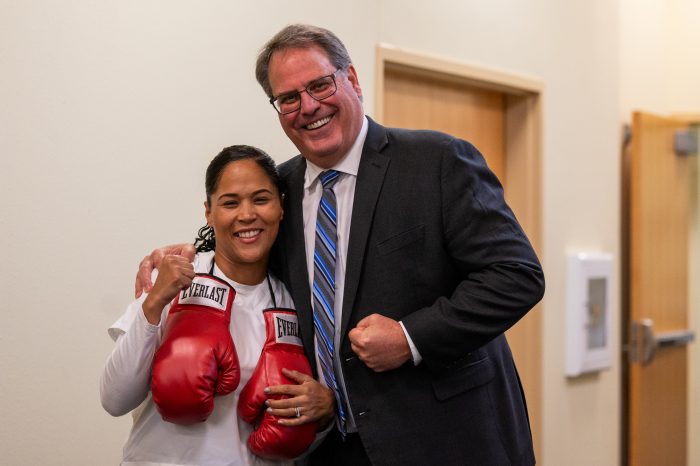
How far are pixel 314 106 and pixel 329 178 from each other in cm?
18

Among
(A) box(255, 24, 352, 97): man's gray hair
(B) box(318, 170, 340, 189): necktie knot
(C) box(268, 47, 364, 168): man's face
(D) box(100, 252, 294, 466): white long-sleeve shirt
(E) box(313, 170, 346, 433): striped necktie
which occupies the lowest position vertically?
(D) box(100, 252, 294, 466): white long-sleeve shirt

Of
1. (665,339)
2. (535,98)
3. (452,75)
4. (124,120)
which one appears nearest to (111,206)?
(124,120)

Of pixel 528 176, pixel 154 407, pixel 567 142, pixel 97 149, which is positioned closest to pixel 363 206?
pixel 154 407

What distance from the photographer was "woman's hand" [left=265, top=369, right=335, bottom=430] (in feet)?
5.30

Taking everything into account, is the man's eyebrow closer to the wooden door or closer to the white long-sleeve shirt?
the white long-sleeve shirt

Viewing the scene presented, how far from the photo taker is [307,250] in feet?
5.93

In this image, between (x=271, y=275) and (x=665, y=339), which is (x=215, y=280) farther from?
(x=665, y=339)

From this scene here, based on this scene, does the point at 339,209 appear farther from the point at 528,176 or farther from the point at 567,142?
the point at 567,142

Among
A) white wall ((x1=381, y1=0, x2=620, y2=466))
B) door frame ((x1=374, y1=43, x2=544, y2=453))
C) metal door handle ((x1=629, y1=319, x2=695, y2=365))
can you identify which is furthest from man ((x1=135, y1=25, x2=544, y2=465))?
metal door handle ((x1=629, y1=319, x2=695, y2=365))

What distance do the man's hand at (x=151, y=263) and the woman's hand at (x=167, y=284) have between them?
13 centimetres

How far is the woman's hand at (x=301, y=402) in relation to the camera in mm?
1614

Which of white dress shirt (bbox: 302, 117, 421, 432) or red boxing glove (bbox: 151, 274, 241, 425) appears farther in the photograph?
white dress shirt (bbox: 302, 117, 421, 432)

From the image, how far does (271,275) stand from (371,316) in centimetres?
37

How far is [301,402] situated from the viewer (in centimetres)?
163
